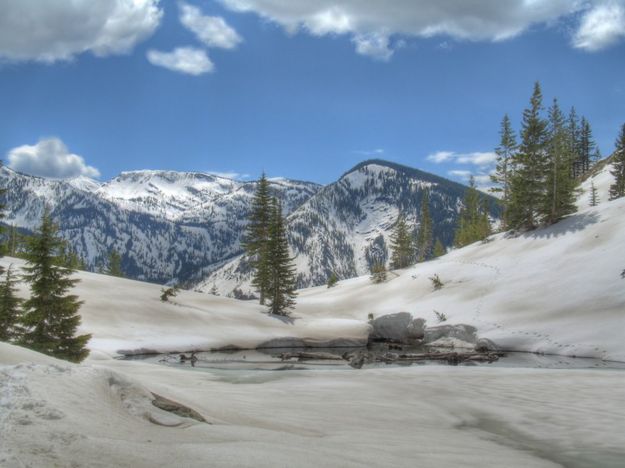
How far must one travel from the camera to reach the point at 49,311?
20.9 meters

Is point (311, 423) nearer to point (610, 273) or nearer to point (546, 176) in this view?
point (610, 273)

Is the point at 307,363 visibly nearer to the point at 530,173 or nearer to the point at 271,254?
the point at 271,254

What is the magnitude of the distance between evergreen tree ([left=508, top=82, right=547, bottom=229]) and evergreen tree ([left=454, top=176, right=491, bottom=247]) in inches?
397

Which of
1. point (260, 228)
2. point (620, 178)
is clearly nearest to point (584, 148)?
point (620, 178)

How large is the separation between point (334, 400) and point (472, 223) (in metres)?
80.7

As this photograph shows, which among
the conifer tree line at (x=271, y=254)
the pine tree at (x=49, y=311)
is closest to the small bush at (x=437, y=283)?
the conifer tree line at (x=271, y=254)

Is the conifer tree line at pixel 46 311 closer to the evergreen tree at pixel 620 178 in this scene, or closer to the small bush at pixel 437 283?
the small bush at pixel 437 283

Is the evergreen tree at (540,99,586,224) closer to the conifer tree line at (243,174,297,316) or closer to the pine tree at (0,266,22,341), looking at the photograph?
the conifer tree line at (243,174,297,316)

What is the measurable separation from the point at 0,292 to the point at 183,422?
2179 cm

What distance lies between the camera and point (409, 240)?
8188 centimetres

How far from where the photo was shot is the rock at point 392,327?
46062 millimetres

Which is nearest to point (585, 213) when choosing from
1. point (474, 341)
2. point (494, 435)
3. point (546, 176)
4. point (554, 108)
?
point (546, 176)

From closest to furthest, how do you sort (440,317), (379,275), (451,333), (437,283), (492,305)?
(451,333) → (492,305) → (440,317) → (437,283) → (379,275)

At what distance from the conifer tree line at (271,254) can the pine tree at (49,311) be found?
93.0ft
